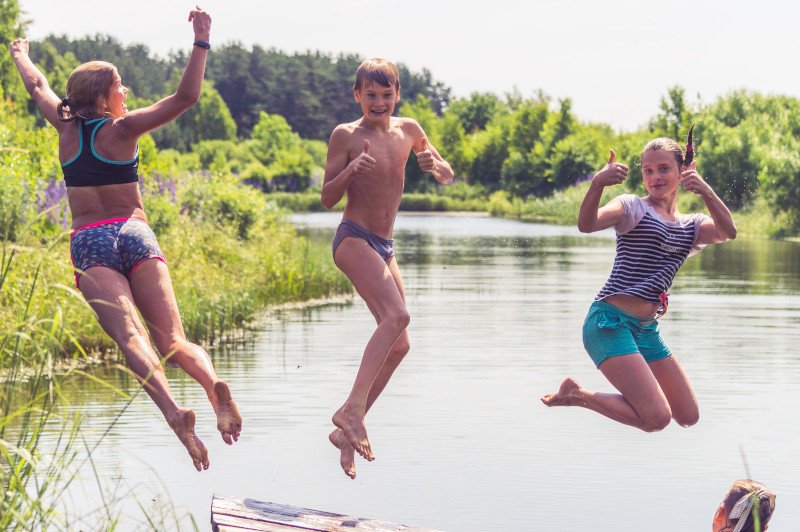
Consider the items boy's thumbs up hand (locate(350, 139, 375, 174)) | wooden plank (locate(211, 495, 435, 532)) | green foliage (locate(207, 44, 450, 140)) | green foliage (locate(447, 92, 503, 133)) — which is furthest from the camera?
green foliage (locate(207, 44, 450, 140))

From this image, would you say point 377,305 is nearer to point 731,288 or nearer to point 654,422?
point 654,422

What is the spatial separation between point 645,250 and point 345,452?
1.79m

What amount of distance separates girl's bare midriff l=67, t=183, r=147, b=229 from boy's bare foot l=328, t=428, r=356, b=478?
55.6 inches

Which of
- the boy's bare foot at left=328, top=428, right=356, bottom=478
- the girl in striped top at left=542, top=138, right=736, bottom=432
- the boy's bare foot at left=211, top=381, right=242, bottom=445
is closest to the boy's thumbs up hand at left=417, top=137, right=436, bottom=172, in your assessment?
Result: the girl in striped top at left=542, top=138, right=736, bottom=432

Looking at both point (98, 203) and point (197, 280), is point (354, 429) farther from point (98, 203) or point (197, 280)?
point (197, 280)

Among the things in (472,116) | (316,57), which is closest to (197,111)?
(472,116)

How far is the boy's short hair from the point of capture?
295 inches

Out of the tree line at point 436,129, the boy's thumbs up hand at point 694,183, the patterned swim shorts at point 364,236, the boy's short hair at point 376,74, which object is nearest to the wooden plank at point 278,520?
the patterned swim shorts at point 364,236

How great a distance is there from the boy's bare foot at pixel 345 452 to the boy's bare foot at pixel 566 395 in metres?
1.17

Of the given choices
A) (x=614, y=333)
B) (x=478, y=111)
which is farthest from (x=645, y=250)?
(x=478, y=111)

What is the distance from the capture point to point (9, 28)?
201 feet

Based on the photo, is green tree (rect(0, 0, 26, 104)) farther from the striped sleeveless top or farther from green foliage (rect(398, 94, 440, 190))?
the striped sleeveless top

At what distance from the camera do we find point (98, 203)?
22.9ft

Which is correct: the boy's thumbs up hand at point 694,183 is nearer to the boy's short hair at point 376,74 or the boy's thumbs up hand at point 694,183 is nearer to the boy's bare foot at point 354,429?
the boy's short hair at point 376,74
